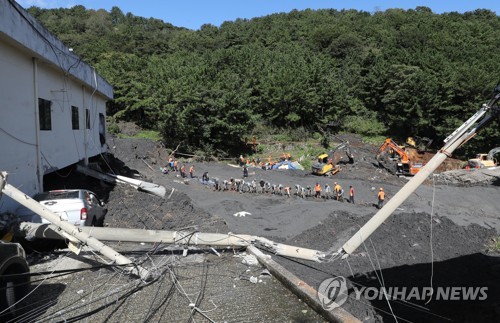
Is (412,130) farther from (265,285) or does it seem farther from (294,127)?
(265,285)

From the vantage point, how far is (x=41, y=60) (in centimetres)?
1303

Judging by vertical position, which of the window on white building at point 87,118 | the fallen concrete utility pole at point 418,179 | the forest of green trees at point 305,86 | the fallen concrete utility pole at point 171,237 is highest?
the forest of green trees at point 305,86

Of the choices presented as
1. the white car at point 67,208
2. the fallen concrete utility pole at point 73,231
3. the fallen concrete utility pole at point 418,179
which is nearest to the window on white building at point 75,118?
the white car at point 67,208

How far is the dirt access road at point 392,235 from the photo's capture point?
418 inches

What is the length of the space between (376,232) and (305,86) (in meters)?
41.0

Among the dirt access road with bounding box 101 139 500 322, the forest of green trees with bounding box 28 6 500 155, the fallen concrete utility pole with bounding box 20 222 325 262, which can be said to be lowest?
the dirt access road with bounding box 101 139 500 322

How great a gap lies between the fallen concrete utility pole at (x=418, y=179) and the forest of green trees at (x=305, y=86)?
36525mm

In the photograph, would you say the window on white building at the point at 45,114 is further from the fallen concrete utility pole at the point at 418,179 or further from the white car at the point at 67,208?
the fallen concrete utility pole at the point at 418,179

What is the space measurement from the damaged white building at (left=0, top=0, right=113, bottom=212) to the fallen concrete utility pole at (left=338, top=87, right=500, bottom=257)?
781cm

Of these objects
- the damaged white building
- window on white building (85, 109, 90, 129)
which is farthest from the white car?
window on white building (85, 109, 90, 129)

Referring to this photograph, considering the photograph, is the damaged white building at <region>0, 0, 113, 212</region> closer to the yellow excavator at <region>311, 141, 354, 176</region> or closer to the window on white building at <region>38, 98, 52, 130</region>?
the window on white building at <region>38, 98, 52, 130</region>

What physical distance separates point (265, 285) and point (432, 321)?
5.92 meters

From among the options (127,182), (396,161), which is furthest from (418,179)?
(396,161)

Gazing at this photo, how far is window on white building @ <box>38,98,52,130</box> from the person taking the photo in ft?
42.9
